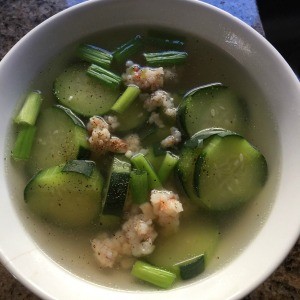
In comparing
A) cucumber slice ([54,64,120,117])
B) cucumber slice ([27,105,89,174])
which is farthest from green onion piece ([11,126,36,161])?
cucumber slice ([54,64,120,117])

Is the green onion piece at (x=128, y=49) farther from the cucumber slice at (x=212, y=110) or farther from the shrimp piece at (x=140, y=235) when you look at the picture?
the shrimp piece at (x=140, y=235)

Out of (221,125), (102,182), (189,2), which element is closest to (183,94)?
(221,125)

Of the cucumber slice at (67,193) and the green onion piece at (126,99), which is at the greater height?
the green onion piece at (126,99)

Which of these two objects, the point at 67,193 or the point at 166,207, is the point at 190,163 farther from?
the point at 67,193

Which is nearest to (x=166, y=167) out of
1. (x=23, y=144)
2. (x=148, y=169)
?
(x=148, y=169)

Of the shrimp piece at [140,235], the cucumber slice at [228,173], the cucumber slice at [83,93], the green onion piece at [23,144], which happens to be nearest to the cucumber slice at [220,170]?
the cucumber slice at [228,173]

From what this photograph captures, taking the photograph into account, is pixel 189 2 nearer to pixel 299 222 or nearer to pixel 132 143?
pixel 132 143

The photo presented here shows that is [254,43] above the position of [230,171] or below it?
above

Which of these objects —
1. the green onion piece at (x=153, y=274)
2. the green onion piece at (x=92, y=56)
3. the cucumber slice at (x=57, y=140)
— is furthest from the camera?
the green onion piece at (x=92, y=56)
